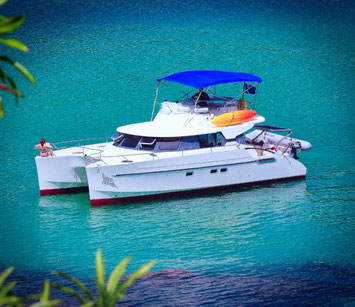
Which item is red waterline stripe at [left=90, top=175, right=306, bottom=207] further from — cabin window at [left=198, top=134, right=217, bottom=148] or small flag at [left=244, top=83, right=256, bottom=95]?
small flag at [left=244, top=83, right=256, bottom=95]

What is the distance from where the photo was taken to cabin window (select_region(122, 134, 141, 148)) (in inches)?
1038

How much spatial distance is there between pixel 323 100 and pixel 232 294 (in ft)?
94.4

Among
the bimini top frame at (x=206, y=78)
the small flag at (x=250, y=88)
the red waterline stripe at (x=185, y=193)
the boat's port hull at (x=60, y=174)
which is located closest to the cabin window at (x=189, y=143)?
the red waterline stripe at (x=185, y=193)

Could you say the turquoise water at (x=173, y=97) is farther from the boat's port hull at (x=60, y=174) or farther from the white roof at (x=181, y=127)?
the white roof at (x=181, y=127)

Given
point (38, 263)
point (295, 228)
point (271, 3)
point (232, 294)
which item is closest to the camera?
point (232, 294)

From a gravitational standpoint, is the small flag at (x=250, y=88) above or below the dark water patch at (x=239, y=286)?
above

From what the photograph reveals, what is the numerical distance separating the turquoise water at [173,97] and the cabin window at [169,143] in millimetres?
2420

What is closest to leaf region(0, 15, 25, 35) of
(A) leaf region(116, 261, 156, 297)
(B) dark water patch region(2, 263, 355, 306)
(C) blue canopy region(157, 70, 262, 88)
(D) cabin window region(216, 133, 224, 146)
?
(A) leaf region(116, 261, 156, 297)

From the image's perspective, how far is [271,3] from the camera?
74375mm

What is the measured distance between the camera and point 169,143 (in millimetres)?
25781

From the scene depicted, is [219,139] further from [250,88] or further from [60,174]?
[60,174]

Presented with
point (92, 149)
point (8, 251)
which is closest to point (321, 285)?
point (8, 251)

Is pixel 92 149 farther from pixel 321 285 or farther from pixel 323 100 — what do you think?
pixel 323 100

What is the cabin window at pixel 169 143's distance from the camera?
25.7m
